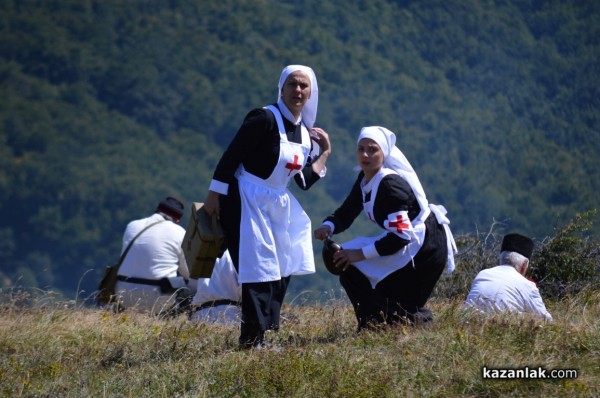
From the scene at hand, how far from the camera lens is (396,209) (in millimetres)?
7023

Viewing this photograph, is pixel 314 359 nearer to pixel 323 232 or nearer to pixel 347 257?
pixel 347 257

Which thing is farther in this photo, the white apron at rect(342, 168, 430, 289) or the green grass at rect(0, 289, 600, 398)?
the white apron at rect(342, 168, 430, 289)

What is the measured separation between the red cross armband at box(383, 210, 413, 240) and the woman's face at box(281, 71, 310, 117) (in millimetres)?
878

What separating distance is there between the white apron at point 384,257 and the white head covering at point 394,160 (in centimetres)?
7

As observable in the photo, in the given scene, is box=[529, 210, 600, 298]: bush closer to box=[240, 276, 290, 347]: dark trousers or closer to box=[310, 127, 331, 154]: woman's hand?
box=[310, 127, 331, 154]: woman's hand

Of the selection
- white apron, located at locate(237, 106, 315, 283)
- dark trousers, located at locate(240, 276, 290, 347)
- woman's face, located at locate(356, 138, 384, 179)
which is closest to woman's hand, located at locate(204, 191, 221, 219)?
white apron, located at locate(237, 106, 315, 283)

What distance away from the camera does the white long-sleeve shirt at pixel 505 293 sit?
301 inches

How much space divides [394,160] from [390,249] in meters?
0.62

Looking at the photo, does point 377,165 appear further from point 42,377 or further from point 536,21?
point 536,21

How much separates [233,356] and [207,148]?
229 feet

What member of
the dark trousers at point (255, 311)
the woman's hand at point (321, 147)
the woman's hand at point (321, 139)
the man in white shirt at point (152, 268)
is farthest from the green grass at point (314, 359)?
the man in white shirt at point (152, 268)

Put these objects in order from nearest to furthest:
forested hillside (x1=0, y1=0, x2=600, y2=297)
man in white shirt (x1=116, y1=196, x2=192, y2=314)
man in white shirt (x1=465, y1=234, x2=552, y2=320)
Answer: man in white shirt (x1=465, y1=234, x2=552, y2=320) < man in white shirt (x1=116, y1=196, x2=192, y2=314) < forested hillside (x1=0, y1=0, x2=600, y2=297)

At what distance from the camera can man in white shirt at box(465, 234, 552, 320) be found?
25.0ft

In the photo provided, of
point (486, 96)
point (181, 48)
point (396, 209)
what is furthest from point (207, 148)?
point (396, 209)
